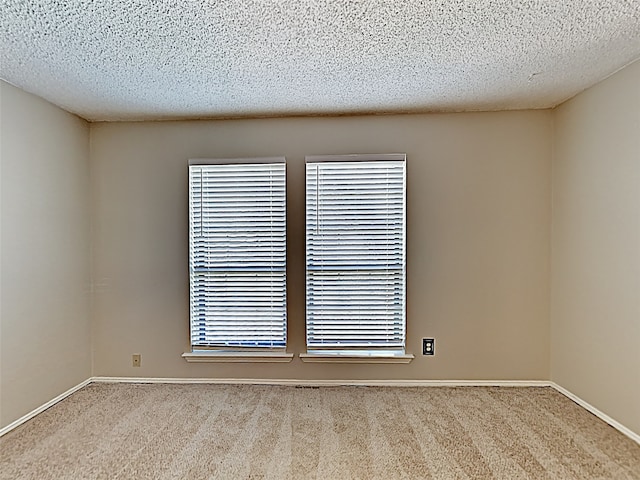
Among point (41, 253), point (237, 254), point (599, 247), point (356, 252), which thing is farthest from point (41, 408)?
point (599, 247)

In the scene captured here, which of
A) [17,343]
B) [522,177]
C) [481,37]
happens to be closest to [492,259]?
[522,177]

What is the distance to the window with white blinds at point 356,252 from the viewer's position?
372 cm

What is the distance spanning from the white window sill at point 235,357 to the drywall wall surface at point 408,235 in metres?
0.06

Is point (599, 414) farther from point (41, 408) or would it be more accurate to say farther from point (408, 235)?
point (41, 408)

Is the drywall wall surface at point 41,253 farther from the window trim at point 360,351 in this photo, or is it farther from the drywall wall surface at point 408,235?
the window trim at point 360,351

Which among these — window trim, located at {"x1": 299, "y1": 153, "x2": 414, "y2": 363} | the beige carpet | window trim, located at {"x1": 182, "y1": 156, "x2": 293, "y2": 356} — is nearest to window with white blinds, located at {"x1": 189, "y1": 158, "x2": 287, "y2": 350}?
window trim, located at {"x1": 182, "y1": 156, "x2": 293, "y2": 356}

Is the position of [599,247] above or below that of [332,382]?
above

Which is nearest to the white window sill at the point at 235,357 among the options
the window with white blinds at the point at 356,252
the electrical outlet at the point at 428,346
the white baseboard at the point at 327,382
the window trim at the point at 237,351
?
the window trim at the point at 237,351

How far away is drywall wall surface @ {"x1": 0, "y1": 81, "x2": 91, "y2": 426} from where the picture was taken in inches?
115

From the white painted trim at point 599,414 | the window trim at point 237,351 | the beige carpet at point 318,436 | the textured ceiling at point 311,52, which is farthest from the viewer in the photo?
the window trim at point 237,351

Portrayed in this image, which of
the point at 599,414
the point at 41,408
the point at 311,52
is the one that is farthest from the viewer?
the point at 41,408

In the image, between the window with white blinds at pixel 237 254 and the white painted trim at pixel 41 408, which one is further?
the window with white blinds at pixel 237 254

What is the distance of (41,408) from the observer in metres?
3.20

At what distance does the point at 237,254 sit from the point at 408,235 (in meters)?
1.52
